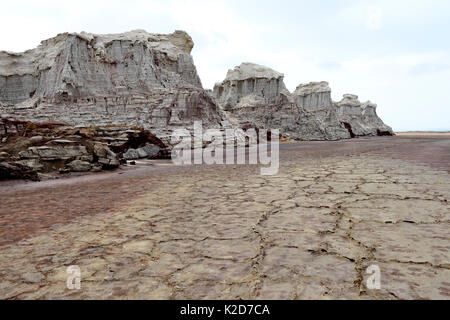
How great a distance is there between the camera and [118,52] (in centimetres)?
2064

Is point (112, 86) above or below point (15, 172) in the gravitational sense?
above

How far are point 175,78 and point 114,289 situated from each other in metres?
22.5

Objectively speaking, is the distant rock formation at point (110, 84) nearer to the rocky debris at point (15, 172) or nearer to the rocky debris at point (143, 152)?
the rocky debris at point (143, 152)

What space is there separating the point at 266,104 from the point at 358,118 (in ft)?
90.7

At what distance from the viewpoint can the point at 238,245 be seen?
1.72 metres

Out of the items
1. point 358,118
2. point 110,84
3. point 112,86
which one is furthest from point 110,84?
point 358,118

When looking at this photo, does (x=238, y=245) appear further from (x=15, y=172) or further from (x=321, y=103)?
(x=321, y=103)

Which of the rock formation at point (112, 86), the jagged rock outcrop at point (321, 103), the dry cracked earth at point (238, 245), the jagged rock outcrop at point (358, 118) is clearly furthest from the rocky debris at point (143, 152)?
the jagged rock outcrop at point (358, 118)

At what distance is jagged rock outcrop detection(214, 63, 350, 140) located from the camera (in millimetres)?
31594

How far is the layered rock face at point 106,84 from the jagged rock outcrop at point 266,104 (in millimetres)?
10747

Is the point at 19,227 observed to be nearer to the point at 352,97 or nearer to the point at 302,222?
the point at 302,222

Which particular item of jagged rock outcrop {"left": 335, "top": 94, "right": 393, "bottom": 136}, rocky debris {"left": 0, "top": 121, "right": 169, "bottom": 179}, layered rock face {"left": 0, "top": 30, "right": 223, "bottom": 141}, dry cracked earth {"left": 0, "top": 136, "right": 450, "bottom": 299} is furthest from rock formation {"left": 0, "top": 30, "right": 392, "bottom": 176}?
jagged rock outcrop {"left": 335, "top": 94, "right": 393, "bottom": 136}

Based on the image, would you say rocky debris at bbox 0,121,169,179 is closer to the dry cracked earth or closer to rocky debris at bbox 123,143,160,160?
rocky debris at bbox 123,143,160,160
